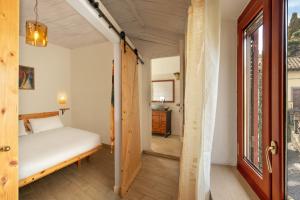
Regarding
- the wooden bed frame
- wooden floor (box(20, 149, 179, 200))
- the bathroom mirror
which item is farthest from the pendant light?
the bathroom mirror

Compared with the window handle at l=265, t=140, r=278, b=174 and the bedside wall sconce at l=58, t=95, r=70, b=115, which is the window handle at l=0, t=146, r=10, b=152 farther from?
the bedside wall sconce at l=58, t=95, r=70, b=115

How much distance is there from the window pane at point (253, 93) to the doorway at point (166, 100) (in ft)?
10.7

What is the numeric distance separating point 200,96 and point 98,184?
2114 millimetres

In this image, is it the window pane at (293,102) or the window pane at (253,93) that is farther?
the window pane at (253,93)

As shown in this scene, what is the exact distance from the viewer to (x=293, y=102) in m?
0.69

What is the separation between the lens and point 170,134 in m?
5.01

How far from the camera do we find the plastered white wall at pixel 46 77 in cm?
325

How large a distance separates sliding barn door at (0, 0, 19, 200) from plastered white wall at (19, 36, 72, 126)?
3061mm

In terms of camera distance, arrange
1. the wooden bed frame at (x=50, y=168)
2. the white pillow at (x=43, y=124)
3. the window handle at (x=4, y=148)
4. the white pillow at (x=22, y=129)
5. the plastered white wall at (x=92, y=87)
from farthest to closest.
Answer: the plastered white wall at (x=92, y=87) → the white pillow at (x=43, y=124) → the white pillow at (x=22, y=129) → the wooden bed frame at (x=50, y=168) → the window handle at (x=4, y=148)

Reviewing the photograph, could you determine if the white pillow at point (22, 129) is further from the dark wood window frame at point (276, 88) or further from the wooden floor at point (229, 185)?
the dark wood window frame at point (276, 88)

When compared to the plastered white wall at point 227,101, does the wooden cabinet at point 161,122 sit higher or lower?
lower

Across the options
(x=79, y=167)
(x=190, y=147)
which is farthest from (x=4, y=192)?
(x=79, y=167)

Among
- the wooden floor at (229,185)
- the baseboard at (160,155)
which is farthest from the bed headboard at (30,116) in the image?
the wooden floor at (229,185)

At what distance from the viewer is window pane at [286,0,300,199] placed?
67 cm
